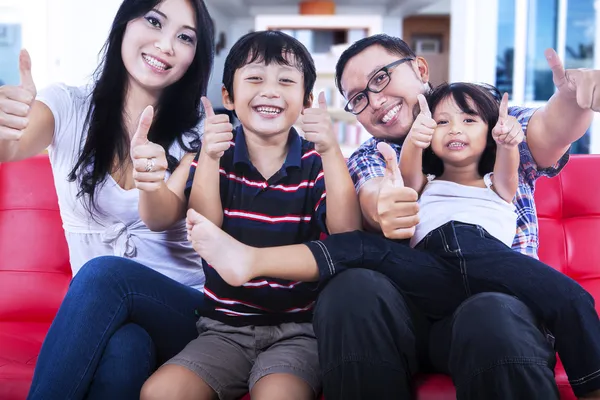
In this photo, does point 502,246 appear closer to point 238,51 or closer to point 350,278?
point 350,278

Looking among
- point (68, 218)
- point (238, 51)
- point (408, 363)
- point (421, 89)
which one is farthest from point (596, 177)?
point (68, 218)

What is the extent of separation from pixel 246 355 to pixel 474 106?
736 mm

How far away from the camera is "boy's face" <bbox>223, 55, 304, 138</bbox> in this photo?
4.32 ft

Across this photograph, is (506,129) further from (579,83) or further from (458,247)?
(458,247)

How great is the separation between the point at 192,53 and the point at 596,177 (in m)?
1.10

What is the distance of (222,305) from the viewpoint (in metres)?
1.28

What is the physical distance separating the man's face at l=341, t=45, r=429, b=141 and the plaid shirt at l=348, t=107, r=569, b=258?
9 cm

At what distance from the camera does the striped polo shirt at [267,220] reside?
1.27 metres

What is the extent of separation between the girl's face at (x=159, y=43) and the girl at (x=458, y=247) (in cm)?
47

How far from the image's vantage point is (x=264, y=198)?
1321 mm

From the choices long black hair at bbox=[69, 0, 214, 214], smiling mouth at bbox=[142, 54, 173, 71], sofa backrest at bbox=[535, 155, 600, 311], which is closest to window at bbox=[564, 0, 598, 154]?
sofa backrest at bbox=[535, 155, 600, 311]

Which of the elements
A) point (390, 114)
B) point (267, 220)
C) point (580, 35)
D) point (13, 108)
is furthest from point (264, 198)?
point (580, 35)

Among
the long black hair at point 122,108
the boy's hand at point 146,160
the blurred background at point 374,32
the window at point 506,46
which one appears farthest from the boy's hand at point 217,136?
the window at point 506,46

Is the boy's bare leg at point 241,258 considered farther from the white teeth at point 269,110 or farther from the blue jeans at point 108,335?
the white teeth at point 269,110
